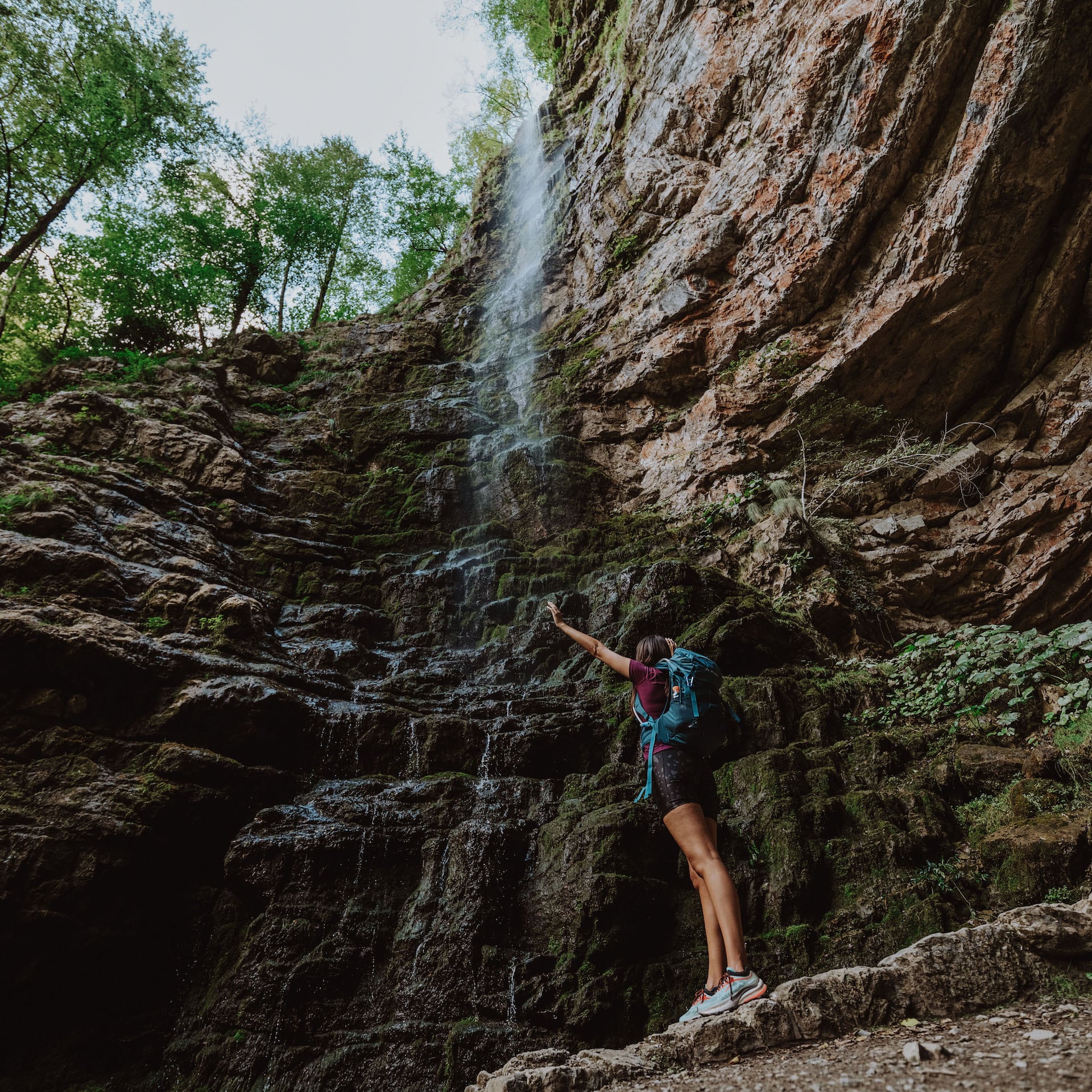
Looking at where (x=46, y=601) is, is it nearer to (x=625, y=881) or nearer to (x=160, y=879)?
(x=160, y=879)

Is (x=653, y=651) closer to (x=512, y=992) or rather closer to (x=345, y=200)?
(x=512, y=992)

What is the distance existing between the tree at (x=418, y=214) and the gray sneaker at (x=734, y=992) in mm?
28037

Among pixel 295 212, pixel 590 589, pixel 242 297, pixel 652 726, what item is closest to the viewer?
pixel 652 726

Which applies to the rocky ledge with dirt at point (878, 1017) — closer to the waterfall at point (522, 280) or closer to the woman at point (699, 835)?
the woman at point (699, 835)

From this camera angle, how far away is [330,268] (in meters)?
24.9

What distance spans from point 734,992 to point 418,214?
3008 cm

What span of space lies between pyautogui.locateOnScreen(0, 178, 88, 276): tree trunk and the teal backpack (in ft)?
52.8

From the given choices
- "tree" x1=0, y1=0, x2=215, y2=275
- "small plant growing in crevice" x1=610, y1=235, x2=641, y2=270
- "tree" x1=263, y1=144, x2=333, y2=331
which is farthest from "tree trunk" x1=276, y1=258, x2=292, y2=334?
"small plant growing in crevice" x1=610, y1=235, x2=641, y2=270

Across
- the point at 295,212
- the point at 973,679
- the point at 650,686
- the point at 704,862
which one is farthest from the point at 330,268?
the point at 704,862

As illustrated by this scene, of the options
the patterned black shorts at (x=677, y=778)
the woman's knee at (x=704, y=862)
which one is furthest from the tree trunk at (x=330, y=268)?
the woman's knee at (x=704, y=862)

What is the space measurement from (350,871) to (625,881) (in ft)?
7.74

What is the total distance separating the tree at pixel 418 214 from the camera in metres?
27.3

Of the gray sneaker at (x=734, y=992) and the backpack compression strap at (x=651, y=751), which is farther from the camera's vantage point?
the backpack compression strap at (x=651, y=751)

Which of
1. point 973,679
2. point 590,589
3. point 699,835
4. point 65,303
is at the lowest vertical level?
point 699,835
